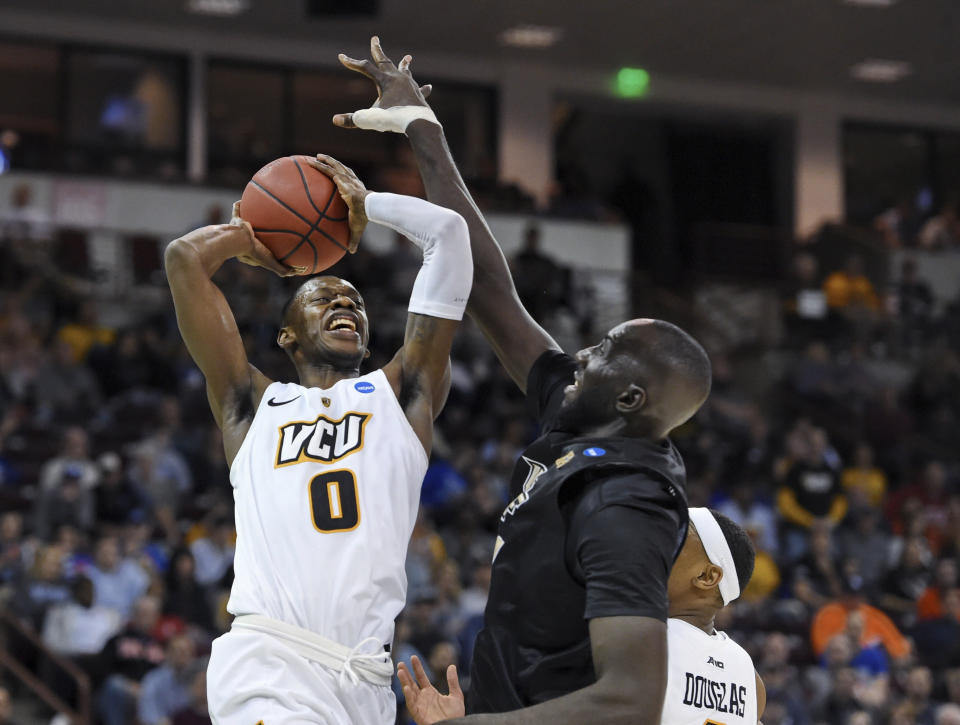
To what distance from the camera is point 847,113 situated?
21.5 metres

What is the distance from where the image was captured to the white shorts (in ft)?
12.1

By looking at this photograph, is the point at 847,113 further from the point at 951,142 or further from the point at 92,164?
the point at 92,164

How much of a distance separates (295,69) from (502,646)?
16.8 m

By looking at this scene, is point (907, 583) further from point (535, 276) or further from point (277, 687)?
point (277, 687)

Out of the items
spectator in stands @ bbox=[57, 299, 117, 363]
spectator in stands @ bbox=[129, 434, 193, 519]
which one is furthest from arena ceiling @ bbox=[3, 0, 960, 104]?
spectator in stands @ bbox=[129, 434, 193, 519]

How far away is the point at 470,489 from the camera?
12992mm

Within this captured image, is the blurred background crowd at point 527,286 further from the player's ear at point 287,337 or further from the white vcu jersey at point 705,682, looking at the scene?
the white vcu jersey at point 705,682

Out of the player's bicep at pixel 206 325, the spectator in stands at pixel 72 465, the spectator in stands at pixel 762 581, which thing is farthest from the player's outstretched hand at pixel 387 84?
the spectator in stands at pixel 762 581

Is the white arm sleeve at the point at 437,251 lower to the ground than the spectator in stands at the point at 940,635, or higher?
higher

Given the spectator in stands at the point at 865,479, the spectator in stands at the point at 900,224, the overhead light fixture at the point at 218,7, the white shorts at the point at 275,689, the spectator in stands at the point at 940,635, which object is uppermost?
the overhead light fixture at the point at 218,7

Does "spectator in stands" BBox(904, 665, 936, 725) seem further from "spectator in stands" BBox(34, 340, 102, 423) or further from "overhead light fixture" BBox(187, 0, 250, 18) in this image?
"overhead light fixture" BBox(187, 0, 250, 18)

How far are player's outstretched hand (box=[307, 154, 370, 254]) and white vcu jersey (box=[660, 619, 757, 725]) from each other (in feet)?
5.15

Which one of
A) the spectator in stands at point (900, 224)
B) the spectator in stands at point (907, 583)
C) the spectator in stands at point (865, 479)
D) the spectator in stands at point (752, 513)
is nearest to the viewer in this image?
the spectator in stands at point (907, 583)

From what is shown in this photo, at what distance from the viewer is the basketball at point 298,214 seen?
14.0ft
